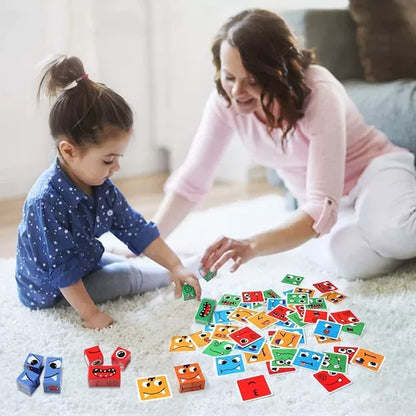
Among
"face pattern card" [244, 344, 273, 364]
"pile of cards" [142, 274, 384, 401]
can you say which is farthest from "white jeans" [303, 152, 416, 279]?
"face pattern card" [244, 344, 273, 364]

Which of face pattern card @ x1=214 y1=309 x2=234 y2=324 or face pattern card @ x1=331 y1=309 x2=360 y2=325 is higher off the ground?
face pattern card @ x1=331 y1=309 x2=360 y2=325

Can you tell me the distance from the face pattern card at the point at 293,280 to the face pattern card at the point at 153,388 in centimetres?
51

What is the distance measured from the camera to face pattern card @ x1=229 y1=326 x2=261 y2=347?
1189 mm

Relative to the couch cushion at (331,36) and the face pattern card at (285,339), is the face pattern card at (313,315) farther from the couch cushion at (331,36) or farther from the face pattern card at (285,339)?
the couch cushion at (331,36)

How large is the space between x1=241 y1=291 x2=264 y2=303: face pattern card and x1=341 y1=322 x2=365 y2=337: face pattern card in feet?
0.74

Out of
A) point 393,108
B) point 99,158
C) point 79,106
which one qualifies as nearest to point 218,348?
point 99,158

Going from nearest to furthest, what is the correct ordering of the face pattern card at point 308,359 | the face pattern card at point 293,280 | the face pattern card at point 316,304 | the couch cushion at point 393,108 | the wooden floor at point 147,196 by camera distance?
1. the face pattern card at point 308,359
2. the face pattern card at point 316,304
3. the face pattern card at point 293,280
4. the couch cushion at point 393,108
5. the wooden floor at point 147,196

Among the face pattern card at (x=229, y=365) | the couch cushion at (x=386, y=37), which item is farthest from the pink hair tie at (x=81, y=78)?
the couch cushion at (x=386, y=37)

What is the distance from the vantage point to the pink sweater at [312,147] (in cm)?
136

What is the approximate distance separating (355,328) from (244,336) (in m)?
0.26

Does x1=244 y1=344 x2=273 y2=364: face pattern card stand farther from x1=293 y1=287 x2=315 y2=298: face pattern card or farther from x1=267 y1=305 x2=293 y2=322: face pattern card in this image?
x1=293 y1=287 x2=315 y2=298: face pattern card

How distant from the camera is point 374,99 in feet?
5.73

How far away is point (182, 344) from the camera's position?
119cm

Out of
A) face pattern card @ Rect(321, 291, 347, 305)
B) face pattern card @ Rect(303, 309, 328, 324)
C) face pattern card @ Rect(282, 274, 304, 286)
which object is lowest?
face pattern card @ Rect(282, 274, 304, 286)
